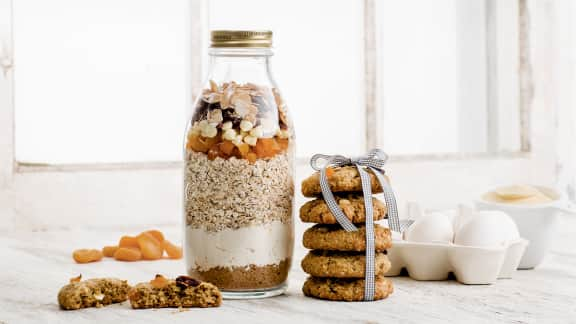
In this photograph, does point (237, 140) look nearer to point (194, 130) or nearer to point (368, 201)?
point (194, 130)

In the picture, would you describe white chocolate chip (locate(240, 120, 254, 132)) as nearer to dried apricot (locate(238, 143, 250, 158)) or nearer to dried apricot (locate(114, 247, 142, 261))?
dried apricot (locate(238, 143, 250, 158))

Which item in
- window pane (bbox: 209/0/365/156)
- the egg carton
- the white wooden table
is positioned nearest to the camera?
the white wooden table

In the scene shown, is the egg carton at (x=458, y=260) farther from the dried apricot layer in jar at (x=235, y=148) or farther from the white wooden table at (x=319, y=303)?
the dried apricot layer in jar at (x=235, y=148)

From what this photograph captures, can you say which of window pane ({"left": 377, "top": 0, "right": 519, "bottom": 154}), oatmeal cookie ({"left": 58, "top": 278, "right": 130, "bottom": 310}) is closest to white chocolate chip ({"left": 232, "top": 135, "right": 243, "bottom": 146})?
oatmeal cookie ({"left": 58, "top": 278, "right": 130, "bottom": 310})

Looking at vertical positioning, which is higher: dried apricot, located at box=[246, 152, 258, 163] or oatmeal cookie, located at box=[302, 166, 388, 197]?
dried apricot, located at box=[246, 152, 258, 163]

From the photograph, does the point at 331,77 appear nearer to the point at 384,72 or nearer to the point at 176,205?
the point at 384,72
